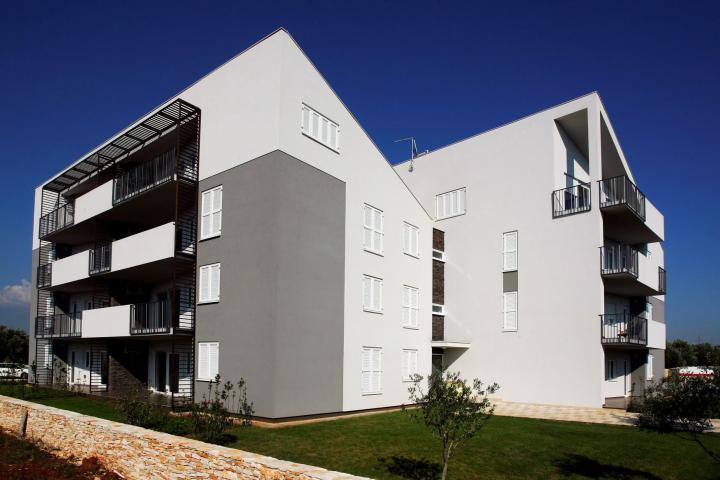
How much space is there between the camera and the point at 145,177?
23469mm

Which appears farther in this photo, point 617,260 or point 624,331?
point 624,331

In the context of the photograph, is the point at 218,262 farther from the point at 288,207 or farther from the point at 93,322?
the point at 93,322

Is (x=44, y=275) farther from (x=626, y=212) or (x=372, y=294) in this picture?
(x=626, y=212)

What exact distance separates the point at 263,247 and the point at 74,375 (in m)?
20.2

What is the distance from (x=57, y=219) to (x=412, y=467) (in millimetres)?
26969

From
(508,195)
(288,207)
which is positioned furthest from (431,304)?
(288,207)

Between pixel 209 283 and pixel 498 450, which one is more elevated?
pixel 209 283

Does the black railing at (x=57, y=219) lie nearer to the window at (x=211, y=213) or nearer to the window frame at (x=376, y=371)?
the window at (x=211, y=213)

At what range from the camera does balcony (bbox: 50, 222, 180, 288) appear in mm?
20984

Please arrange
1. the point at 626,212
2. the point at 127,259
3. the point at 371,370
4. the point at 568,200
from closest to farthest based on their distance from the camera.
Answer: the point at 371,370 < the point at 127,259 < the point at 626,212 < the point at 568,200

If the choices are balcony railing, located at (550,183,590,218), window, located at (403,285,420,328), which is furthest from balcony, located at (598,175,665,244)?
window, located at (403,285,420,328)

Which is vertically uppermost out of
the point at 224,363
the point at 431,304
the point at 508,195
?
the point at 508,195

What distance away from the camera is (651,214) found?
98.6 feet

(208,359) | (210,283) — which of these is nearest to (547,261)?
(210,283)
